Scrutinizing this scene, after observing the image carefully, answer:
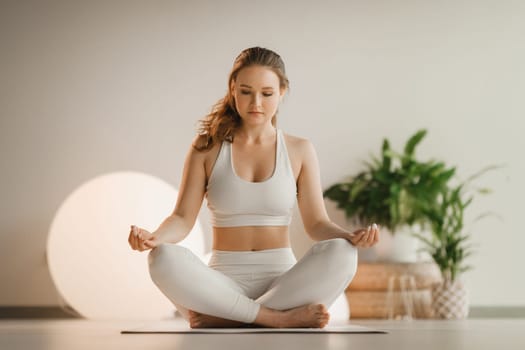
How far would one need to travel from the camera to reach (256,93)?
2506mm

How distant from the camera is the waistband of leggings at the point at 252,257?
2479 mm

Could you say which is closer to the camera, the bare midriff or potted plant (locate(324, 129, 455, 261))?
the bare midriff

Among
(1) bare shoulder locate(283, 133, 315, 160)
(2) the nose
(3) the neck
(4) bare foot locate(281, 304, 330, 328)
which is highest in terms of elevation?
(2) the nose

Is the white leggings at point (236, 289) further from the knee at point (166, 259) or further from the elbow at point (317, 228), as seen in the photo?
the elbow at point (317, 228)

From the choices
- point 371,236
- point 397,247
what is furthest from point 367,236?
point 397,247

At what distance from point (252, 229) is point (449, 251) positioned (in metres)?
2.02

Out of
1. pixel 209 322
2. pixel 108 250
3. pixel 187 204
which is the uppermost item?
pixel 187 204

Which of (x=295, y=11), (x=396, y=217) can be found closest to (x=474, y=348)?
(x=396, y=217)

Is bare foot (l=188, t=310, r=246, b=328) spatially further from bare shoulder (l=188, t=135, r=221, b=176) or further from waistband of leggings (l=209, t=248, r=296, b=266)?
bare shoulder (l=188, t=135, r=221, b=176)

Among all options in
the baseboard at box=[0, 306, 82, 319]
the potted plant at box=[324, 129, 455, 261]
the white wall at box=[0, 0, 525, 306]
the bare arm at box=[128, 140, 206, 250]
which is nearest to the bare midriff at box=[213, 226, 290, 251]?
the bare arm at box=[128, 140, 206, 250]

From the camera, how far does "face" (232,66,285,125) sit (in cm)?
251

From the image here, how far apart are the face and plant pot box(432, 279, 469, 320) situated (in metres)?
1.97

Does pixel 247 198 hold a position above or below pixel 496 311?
above

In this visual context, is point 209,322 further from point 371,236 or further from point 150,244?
point 371,236
